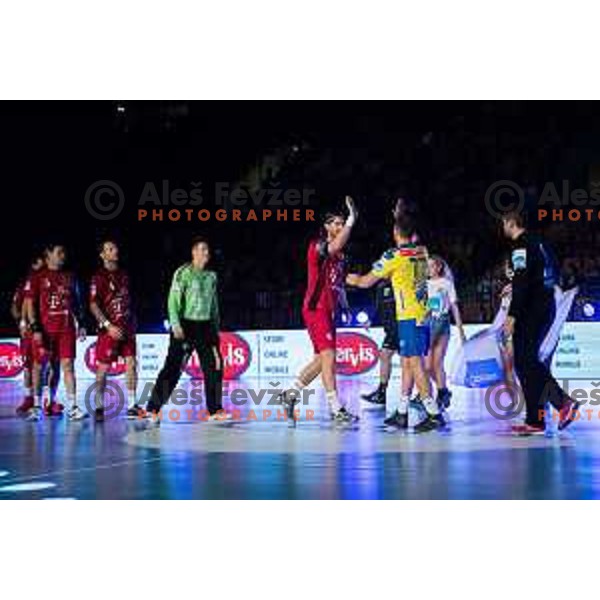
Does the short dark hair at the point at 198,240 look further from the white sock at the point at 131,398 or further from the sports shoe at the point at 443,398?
the sports shoe at the point at 443,398

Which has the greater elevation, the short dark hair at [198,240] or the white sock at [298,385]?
the short dark hair at [198,240]

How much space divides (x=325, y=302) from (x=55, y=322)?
169 centimetres

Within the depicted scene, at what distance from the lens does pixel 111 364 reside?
294 inches

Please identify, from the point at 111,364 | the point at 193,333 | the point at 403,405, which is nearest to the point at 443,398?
the point at 403,405

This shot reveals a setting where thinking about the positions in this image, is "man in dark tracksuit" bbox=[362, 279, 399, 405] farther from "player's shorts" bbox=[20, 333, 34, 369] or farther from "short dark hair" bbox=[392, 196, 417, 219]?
"player's shorts" bbox=[20, 333, 34, 369]

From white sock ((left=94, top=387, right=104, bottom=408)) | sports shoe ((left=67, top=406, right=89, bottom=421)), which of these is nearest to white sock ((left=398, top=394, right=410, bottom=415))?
white sock ((left=94, top=387, right=104, bottom=408))

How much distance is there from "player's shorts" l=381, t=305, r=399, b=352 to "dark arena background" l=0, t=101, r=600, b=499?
7 centimetres

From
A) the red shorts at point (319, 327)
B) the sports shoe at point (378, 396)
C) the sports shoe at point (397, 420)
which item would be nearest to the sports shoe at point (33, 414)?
the red shorts at point (319, 327)

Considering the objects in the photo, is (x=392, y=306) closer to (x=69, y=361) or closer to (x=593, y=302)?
(x=593, y=302)

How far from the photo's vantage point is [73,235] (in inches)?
286

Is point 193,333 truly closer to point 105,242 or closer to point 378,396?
point 105,242

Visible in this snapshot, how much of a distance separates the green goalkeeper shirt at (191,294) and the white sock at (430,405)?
4.14 feet

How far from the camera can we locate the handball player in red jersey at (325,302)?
23.3 feet
